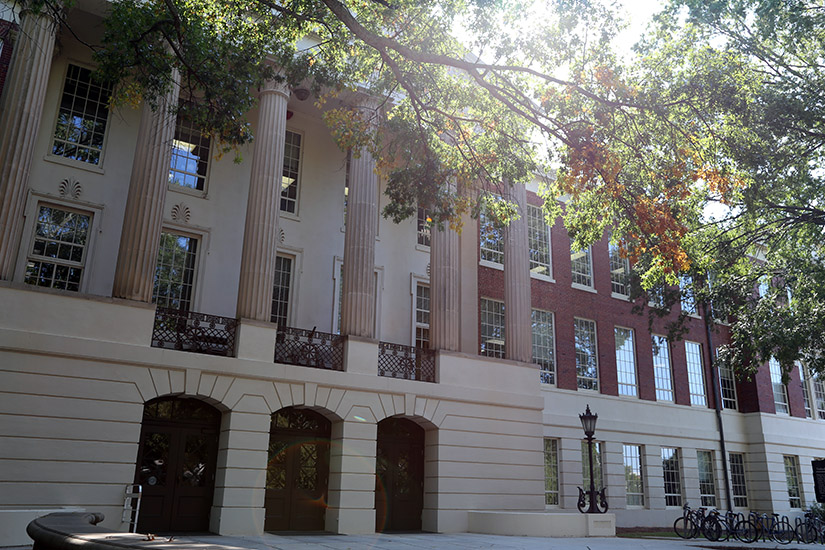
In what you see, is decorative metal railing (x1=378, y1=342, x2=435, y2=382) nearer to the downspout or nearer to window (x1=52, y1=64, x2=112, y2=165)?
window (x1=52, y1=64, x2=112, y2=165)

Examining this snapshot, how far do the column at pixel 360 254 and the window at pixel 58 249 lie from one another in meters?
6.78

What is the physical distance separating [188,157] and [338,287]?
584 cm

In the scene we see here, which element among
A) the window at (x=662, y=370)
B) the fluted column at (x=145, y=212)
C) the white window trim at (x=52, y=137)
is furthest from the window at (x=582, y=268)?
the white window trim at (x=52, y=137)

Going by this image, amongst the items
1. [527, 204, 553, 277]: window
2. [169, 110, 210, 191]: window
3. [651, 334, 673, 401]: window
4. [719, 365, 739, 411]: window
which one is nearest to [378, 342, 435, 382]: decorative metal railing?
[169, 110, 210, 191]: window

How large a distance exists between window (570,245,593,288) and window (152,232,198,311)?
14667 mm

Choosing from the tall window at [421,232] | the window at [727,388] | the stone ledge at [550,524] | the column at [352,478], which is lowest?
the stone ledge at [550,524]

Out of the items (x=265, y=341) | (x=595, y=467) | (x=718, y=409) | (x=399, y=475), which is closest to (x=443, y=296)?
(x=399, y=475)

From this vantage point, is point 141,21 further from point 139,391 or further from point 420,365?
point 420,365

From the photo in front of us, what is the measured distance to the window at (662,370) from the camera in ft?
91.4

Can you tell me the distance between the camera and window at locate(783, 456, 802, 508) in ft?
101

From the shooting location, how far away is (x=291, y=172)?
70.1ft

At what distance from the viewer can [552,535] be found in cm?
1714

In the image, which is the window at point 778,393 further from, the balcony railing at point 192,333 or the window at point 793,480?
the balcony railing at point 192,333

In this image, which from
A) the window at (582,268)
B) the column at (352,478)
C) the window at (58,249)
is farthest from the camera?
the window at (582,268)
